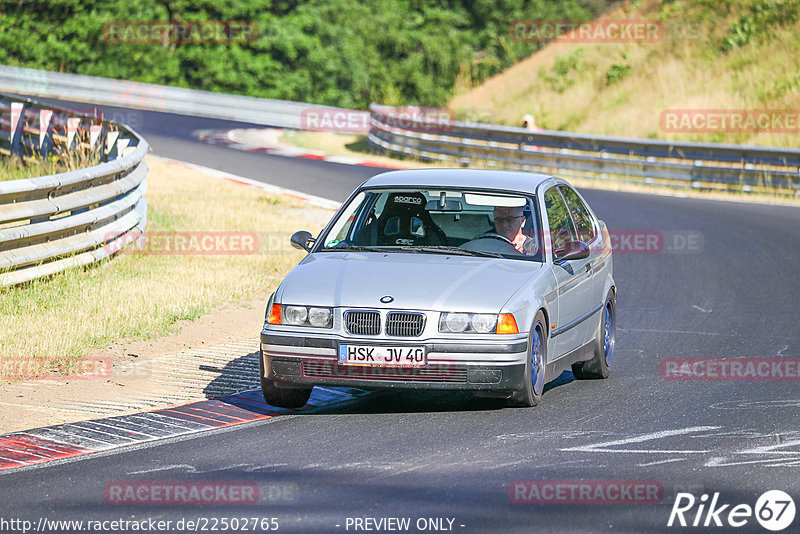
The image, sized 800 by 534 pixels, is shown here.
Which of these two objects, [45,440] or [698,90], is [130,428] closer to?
[45,440]

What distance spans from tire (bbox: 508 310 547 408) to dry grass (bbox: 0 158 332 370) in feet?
11.9

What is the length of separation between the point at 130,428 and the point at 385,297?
177cm

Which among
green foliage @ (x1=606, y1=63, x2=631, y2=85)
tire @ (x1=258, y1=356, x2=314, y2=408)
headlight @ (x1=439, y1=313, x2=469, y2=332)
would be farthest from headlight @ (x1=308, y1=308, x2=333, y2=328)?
green foliage @ (x1=606, y1=63, x2=631, y2=85)

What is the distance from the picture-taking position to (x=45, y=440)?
7242 mm

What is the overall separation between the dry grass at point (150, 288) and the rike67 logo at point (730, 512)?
5.29 metres

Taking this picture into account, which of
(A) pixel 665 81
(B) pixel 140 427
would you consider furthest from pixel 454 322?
(A) pixel 665 81

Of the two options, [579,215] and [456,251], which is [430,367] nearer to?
[456,251]

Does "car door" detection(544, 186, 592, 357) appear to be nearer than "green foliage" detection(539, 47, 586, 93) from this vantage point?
Yes

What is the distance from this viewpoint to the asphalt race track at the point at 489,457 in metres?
5.65

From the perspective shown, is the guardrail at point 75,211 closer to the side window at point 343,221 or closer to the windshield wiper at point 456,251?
→ the side window at point 343,221

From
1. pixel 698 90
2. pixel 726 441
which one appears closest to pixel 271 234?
pixel 726 441

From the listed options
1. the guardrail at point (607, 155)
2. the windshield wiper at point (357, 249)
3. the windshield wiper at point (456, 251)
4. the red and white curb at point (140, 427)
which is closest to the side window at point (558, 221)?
the windshield wiper at point (456, 251)

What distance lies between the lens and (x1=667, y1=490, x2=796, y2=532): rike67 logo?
18.0ft

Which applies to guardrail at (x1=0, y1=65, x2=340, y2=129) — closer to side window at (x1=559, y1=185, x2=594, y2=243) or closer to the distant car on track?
side window at (x1=559, y1=185, x2=594, y2=243)
